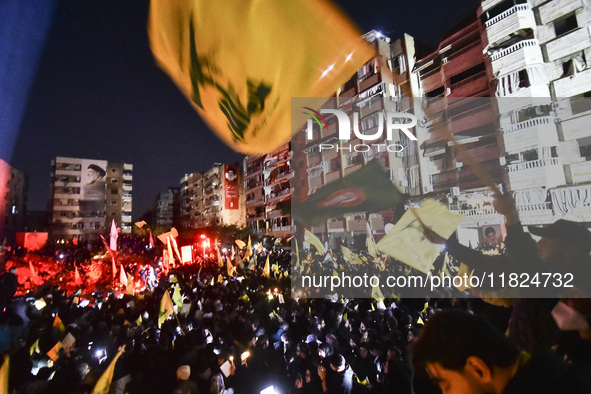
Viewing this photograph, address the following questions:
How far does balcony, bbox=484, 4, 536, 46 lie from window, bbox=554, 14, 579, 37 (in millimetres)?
1092

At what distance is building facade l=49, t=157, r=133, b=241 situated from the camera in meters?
54.2

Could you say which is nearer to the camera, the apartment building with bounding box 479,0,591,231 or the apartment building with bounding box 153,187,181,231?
the apartment building with bounding box 479,0,591,231

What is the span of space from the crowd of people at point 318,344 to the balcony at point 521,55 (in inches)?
667

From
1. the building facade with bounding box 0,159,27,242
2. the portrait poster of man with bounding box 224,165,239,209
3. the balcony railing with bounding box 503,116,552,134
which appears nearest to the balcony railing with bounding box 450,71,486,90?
the balcony railing with bounding box 503,116,552,134

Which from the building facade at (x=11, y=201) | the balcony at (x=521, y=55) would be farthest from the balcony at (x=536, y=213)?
the building facade at (x=11, y=201)

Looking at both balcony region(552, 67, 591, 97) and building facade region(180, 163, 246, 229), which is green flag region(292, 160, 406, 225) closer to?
balcony region(552, 67, 591, 97)

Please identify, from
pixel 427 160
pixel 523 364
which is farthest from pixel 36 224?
pixel 523 364

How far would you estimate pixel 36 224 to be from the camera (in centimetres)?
6444

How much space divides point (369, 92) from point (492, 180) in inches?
496

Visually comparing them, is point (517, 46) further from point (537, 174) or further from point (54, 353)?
point (54, 353)

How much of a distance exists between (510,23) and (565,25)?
265 centimetres

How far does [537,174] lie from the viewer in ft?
57.1

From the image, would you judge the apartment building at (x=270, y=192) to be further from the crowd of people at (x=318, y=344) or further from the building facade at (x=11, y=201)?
the building facade at (x=11, y=201)

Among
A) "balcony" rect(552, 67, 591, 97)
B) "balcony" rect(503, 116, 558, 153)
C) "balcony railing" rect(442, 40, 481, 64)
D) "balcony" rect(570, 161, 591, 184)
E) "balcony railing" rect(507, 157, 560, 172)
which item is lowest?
"balcony" rect(570, 161, 591, 184)
